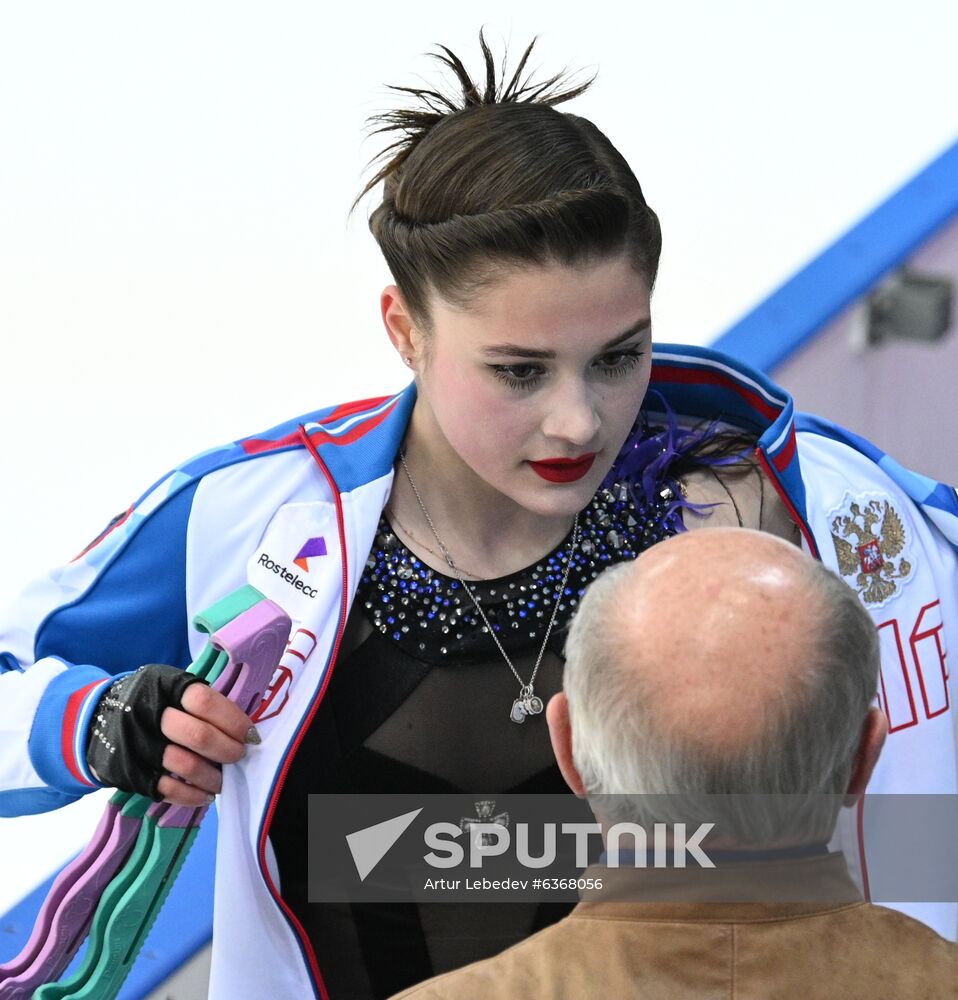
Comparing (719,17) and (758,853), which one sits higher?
(719,17)

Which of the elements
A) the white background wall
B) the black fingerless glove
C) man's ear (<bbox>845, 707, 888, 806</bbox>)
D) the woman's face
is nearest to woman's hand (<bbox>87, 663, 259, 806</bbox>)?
the black fingerless glove

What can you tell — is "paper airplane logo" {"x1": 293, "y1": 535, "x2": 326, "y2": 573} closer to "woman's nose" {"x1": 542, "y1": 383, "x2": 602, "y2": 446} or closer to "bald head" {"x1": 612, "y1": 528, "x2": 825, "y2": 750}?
"woman's nose" {"x1": 542, "y1": 383, "x2": 602, "y2": 446}

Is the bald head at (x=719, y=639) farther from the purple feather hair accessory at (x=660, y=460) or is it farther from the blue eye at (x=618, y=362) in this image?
the purple feather hair accessory at (x=660, y=460)

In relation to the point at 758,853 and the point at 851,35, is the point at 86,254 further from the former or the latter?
the point at 758,853

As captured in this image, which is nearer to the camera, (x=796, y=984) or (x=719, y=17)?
(x=796, y=984)

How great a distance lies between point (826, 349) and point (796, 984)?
1876 millimetres

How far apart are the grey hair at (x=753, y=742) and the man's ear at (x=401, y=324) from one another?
61 centimetres

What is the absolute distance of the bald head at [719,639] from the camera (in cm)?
98

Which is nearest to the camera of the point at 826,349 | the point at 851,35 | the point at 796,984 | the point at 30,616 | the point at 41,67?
the point at 796,984

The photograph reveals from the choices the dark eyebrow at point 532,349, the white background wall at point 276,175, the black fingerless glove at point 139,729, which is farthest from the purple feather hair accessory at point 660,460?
the white background wall at point 276,175

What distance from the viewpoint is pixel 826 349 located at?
9.03 ft

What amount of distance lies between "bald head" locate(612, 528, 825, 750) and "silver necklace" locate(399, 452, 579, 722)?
615 mm

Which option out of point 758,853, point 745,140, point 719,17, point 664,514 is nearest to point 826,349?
point 664,514

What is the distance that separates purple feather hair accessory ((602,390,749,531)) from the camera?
1708 millimetres
